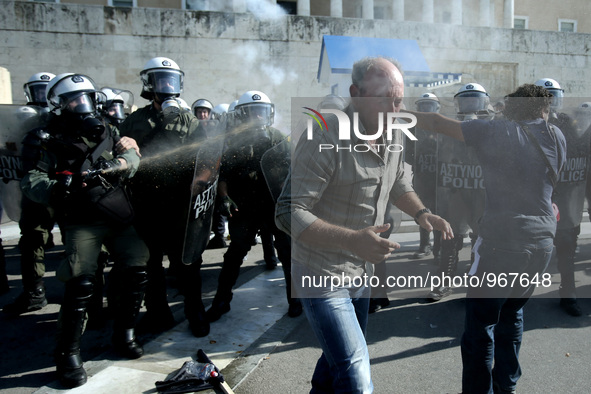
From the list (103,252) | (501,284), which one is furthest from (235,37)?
(501,284)

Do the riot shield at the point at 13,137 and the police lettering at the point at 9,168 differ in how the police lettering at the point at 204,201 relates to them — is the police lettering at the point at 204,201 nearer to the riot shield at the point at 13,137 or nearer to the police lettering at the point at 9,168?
the riot shield at the point at 13,137

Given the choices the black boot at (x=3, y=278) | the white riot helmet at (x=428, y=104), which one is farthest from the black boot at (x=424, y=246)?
the black boot at (x=3, y=278)

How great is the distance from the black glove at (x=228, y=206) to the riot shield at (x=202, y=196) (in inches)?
15.8

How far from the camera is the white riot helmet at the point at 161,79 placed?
12.0 ft

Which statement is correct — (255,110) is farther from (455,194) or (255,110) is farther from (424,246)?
(424,246)

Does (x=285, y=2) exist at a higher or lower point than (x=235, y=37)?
higher

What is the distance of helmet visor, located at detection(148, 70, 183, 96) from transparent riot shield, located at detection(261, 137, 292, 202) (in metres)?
0.92

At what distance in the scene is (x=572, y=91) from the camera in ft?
62.5

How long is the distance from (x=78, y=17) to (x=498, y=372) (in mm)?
16097

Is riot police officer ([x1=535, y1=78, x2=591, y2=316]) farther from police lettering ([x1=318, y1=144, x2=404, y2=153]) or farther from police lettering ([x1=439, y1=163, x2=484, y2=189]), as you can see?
police lettering ([x1=318, y1=144, x2=404, y2=153])

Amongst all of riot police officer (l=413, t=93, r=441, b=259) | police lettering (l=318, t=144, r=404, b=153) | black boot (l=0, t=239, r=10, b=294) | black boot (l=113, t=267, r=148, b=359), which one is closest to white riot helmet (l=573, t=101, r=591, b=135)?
riot police officer (l=413, t=93, r=441, b=259)

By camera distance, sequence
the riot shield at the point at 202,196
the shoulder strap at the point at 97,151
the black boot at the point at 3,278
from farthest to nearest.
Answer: the black boot at the point at 3,278, the riot shield at the point at 202,196, the shoulder strap at the point at 97,151

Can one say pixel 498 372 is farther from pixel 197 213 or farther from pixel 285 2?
pixel 285 2

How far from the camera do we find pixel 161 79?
12.0 feet
